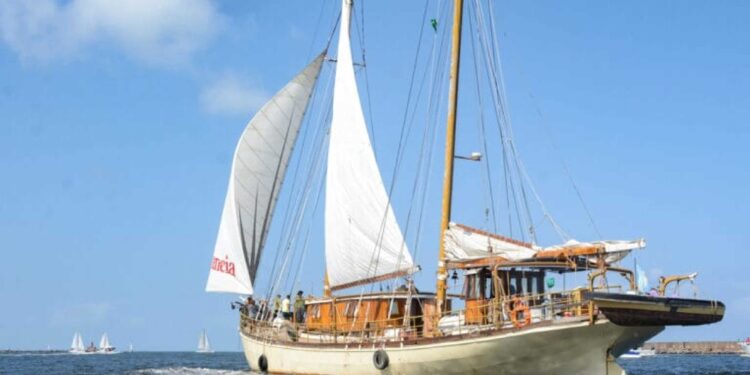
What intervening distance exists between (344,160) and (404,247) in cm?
505

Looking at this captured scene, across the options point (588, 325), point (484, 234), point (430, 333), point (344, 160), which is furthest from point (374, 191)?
point (588, 325)

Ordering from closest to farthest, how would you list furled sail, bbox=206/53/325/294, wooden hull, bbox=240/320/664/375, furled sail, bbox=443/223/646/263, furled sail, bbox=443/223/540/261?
wooden hull, bbox=240/320/664/375 < furled sail, bbox=443/223/646/263 < furled sail, bbox=443/223/540/261 < furled sail, bbox=206/53/325/294

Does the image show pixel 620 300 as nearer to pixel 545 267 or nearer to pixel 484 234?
pixel 545 267

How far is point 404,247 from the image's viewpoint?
33.1 m

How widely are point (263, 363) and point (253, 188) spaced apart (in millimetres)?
8354

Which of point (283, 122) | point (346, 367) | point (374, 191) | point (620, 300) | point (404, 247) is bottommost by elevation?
point (346, 367)

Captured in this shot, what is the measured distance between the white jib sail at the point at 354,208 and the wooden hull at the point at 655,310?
11682 mm

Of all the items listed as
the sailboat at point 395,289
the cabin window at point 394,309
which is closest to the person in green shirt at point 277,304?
the sailboat at point 395,289

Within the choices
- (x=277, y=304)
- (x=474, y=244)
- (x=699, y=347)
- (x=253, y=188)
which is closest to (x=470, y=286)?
(x=474, y=244)

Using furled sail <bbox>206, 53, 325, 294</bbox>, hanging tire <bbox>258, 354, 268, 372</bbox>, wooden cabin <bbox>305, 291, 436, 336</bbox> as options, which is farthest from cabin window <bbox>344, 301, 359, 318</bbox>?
furled sail <bbox>206, 53, 325, 294</bbox>

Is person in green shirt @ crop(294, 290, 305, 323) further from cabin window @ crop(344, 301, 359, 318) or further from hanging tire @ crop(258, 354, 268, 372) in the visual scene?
cabin window @ crop(344, 301, 359, 318)

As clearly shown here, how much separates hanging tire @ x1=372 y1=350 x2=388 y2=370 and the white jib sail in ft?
19.1

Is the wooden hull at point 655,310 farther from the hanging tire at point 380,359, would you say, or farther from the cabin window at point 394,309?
the cabin window at point 394,309

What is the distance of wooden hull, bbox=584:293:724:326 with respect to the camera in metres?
22.0
